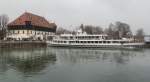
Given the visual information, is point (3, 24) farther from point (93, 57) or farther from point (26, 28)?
point (93, 57)

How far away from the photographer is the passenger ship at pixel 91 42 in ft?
267

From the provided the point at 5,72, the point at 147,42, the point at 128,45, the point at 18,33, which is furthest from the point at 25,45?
the point at 5,72

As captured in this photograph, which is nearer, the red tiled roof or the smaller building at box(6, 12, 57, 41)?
the smaller building at box(6, 12, 57, 41)

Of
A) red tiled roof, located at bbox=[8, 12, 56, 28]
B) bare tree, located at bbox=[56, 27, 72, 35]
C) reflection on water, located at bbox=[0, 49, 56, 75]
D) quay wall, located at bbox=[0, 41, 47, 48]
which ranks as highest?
red tiled roof, located at bbox=[8, 12, 56, 28]

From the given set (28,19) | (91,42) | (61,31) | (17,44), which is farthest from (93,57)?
(61,31)

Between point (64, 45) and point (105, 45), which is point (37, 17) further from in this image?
point (105, 45)

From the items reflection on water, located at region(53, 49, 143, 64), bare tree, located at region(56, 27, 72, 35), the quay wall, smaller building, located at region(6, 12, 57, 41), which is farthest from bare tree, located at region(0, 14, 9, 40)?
reflection on water, located at region(53, 49, 143, 64)

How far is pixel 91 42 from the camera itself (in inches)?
3324

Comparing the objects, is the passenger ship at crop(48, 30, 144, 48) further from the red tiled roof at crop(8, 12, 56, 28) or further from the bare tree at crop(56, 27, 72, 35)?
the bare tree at crop(56, 27, 72, 35)

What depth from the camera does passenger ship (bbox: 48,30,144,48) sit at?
8138 centimetres

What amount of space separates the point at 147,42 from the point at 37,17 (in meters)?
46.3

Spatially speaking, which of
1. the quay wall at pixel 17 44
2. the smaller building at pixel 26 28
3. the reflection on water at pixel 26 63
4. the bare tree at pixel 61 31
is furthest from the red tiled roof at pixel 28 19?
the reflection on water at pixel 26 63

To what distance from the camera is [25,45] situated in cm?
8494

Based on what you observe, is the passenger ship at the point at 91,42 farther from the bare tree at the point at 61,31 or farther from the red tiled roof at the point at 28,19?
the bare tree at the point at 61,31
